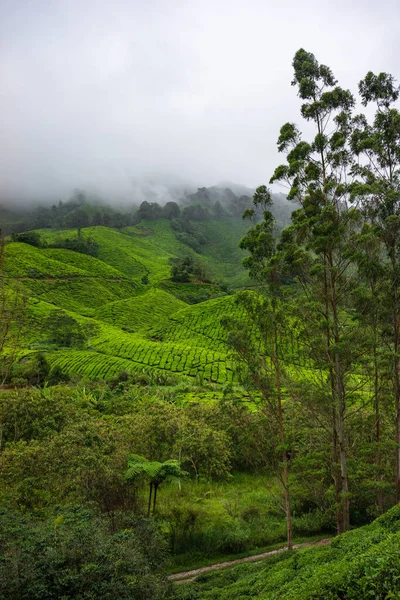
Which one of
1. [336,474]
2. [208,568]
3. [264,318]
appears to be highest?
[264,318]

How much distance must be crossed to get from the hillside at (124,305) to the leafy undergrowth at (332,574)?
56.0 ft

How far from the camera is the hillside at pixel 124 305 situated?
166ft

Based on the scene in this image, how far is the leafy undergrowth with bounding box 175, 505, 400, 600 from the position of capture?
5355 millimetres

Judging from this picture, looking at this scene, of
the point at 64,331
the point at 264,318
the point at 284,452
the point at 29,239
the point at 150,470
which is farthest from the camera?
the point at 29,239

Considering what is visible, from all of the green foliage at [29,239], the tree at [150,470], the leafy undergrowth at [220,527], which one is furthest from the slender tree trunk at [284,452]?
the green foliage at [29,239]

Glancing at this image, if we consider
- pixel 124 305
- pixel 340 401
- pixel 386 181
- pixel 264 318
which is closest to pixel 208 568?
pixel 340 401

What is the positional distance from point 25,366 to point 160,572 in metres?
33.1

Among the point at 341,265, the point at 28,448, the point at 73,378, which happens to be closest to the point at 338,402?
the point at 341,265

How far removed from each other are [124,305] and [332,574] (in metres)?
81.7

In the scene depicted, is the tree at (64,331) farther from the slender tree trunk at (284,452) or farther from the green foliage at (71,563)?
the green foliage at (71,563)

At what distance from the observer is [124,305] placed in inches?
3361

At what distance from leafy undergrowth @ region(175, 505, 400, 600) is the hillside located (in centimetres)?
1708

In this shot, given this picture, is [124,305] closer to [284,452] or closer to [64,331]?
[64,331]

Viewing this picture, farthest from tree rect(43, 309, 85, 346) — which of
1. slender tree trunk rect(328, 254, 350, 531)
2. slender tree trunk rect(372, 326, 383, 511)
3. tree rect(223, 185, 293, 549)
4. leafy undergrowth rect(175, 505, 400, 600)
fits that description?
slender tree trunk rect(328, 254, 350, 531)
